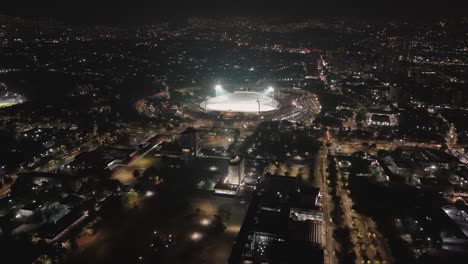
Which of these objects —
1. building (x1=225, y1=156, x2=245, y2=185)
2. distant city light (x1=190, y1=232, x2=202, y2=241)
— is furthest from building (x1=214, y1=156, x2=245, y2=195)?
distant city light (x1=190, y1=232, x2=202, y2=241)

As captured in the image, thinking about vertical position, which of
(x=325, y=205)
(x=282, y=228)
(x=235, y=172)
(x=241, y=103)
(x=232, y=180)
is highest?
(x=235, y=172)

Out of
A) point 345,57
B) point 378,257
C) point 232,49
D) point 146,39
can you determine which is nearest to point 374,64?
point 345,57

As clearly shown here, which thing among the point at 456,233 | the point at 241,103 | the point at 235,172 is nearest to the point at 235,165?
the point at 235,172

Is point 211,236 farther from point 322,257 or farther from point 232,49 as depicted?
point 232,49

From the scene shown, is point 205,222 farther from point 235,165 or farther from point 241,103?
point 241,103

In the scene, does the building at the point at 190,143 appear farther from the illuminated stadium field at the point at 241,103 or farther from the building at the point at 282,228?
the illuminated stadium field at the point at 241,103

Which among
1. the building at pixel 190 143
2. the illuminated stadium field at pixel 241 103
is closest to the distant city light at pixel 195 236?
the building at pixel 190 143
